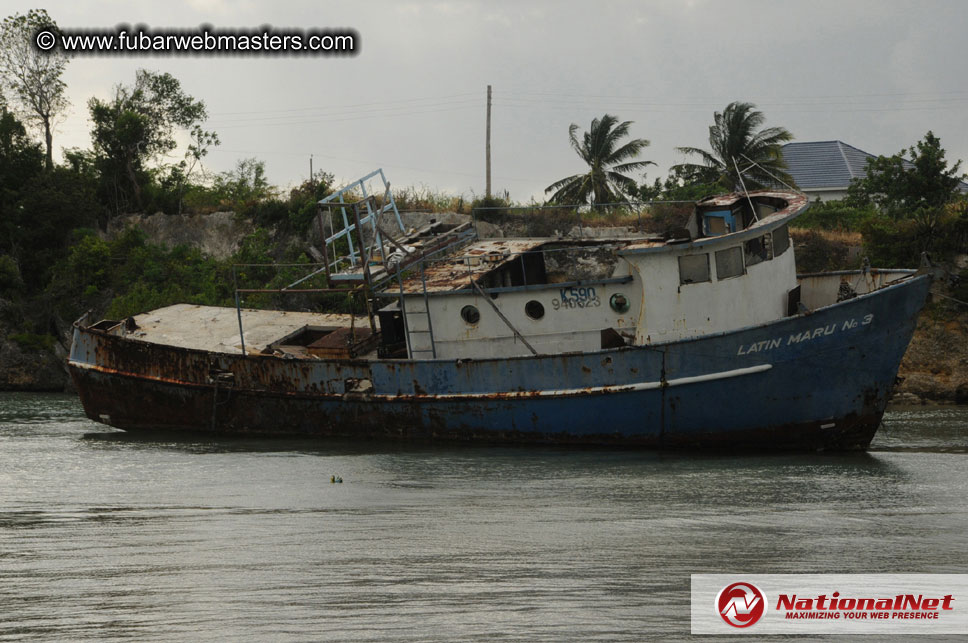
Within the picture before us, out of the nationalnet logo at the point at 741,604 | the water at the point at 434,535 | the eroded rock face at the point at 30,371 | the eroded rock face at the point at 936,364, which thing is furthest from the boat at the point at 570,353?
the eroded rock face at the point at 30,371

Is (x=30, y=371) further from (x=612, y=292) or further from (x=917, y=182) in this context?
(x=917, y=182)

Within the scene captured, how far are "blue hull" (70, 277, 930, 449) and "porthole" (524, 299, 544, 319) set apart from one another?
888 millimetres

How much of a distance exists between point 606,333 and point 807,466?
366 cm

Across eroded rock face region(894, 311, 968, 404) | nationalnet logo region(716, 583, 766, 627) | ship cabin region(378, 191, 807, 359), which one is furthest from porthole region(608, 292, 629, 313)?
eroded rock face region(894, 311, 968, 404)

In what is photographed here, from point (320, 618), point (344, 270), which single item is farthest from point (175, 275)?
point (320, 618)

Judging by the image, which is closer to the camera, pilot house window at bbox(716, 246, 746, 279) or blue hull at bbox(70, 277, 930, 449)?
blue hull at bbox(70, 277, 930, 449)

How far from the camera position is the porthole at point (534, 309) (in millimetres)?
16281

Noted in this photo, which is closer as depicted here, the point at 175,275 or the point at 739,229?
the point at 739,229

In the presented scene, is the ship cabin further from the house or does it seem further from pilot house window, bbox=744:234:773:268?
the house

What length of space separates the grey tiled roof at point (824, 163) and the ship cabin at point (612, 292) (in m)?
28.6

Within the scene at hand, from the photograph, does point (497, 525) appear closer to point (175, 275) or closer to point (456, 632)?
point (456, 632)

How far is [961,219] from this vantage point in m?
26.8

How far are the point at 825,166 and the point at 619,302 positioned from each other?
32.5 meters

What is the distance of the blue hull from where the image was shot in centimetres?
1449
